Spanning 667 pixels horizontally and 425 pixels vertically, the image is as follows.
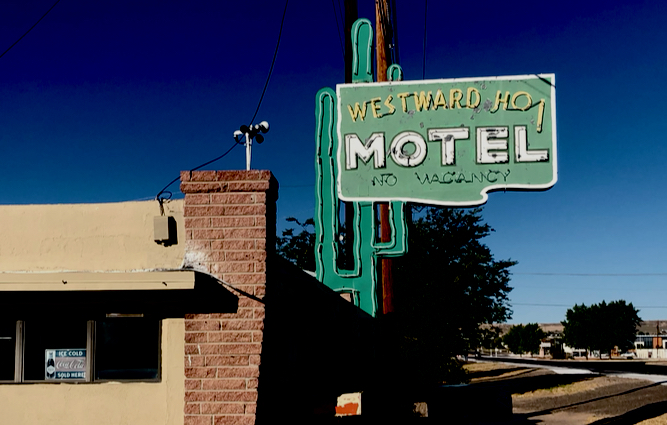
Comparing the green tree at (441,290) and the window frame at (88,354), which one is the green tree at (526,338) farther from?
the window frame at (88,354)

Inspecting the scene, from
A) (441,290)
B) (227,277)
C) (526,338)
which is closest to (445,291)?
(441,290)

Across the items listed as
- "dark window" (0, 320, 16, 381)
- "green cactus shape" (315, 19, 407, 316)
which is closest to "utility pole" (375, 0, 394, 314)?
"green cactus shape" (315, 19, 407, 316)

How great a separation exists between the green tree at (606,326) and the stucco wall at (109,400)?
103390 millimetres

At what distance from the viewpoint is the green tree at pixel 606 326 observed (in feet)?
Result: 325

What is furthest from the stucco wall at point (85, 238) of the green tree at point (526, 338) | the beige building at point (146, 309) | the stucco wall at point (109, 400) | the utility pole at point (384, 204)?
the green tree at point (526, 338)

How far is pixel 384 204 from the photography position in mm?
14430

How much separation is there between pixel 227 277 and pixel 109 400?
160 cm

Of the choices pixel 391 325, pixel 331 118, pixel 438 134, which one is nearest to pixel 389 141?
pixel 438 134

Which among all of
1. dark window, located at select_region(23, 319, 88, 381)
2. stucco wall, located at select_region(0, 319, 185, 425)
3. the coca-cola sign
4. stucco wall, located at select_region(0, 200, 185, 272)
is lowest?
stucco wall, located at select_region(0, 319, 185, 425)

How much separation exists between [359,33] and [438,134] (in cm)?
481

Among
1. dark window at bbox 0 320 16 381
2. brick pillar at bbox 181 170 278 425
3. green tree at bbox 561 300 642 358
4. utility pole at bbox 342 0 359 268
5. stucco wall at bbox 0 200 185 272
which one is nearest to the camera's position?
brick pillar at bbox 181 170 278 425

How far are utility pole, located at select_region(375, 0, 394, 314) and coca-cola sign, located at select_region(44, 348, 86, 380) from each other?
8.49m

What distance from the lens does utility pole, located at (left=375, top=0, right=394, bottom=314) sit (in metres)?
14.4

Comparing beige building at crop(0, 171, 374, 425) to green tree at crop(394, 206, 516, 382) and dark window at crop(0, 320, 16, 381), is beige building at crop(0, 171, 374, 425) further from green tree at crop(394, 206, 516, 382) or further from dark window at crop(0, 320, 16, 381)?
green tree at crop(394, 206, 516, 382)
